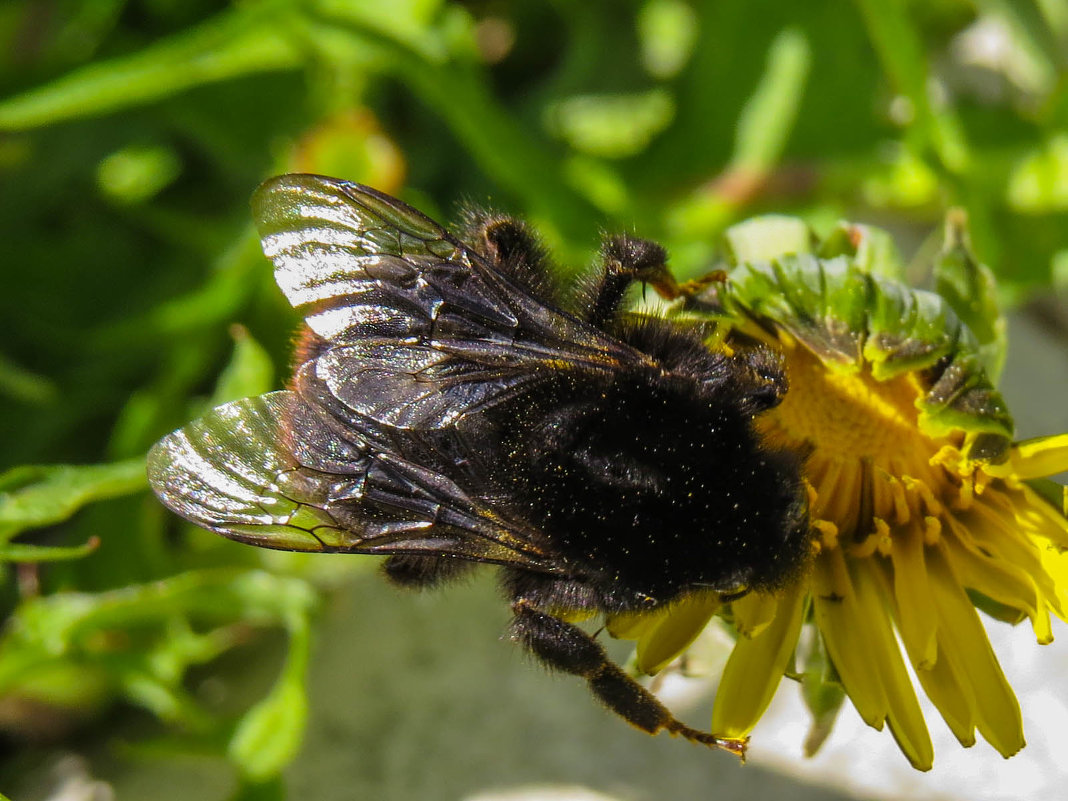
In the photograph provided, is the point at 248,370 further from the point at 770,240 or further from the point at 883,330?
the point at 883,330

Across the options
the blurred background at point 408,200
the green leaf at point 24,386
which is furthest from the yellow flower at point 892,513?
the green leaf at point 24,386

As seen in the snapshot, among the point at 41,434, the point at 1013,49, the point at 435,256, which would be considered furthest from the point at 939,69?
the point at 41,434

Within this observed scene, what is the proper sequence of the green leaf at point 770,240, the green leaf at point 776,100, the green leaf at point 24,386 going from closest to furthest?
the green leaf at point 770,240
the green leaf at point 24,386
the green leaf at point 776,100

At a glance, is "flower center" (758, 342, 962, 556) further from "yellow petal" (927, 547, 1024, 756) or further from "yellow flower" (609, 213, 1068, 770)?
"yellow petal" (927, 547, 1024, 756)

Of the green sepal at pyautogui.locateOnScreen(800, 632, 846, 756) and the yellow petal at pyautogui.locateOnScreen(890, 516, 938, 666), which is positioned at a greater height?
the yellow petal at pyautogui.locateOnScreen(890, 516, 938, 666)

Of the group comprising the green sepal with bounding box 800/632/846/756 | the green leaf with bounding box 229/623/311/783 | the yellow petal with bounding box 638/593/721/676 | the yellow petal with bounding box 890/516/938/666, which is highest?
the yellow petal with bounding box 890/516/938/666

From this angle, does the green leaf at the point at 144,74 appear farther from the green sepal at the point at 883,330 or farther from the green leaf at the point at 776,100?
the green sepal at the point at 883,330

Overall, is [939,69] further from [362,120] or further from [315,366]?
[315,366]

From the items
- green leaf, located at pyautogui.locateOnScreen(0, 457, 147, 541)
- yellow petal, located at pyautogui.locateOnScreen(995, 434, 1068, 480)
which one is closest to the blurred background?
green leaf, located at pyautogui.locateOnScreen(0, 457, 147, 541)
